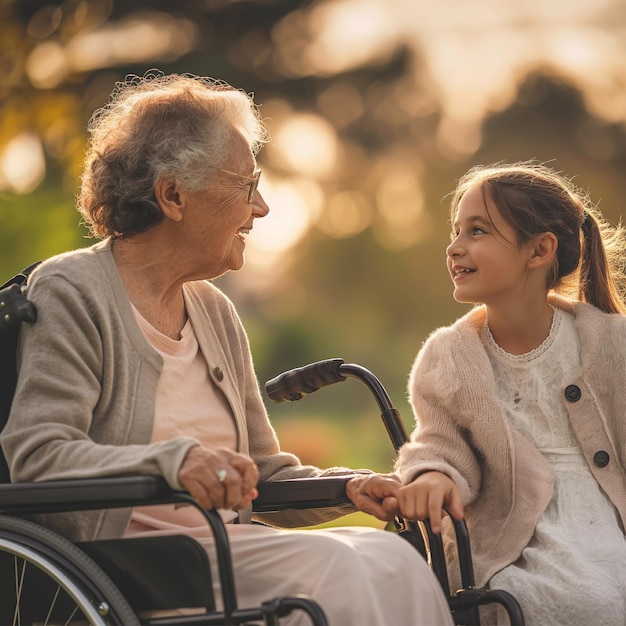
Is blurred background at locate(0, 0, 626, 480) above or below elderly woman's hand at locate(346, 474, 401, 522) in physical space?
above

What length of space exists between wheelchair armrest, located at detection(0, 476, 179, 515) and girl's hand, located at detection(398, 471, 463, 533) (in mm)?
570

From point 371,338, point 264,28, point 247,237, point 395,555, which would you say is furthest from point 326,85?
point 395,555

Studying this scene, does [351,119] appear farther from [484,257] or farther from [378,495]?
[378,495]

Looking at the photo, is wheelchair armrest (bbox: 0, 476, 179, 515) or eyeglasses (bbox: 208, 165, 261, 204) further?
eyeglasses (bbox: 208, 165, 261, 204)

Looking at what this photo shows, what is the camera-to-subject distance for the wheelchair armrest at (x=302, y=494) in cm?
235

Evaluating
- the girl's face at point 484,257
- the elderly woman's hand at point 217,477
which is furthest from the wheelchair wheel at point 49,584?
the girl's face at point 484,257

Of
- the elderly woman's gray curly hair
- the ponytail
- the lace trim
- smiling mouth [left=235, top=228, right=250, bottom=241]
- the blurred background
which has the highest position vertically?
the blurred background

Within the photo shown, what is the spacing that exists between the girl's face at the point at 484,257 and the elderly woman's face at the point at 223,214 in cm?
48

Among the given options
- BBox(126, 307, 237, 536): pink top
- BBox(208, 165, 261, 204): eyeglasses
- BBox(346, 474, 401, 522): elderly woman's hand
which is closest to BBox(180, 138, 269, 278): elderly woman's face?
BBox(208, 165, 261, 204): eyeglasses

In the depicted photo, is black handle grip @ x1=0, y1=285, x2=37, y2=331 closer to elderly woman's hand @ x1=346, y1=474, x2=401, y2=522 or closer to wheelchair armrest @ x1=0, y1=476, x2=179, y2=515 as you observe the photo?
wheelchair armrest @ x1=0, y1=476, x2=179, y2=515

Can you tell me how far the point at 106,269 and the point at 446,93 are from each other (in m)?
7.39

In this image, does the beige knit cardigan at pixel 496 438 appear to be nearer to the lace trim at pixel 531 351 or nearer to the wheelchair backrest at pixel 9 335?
the lace trim at pixel 531 351

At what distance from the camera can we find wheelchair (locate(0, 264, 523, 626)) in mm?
1797

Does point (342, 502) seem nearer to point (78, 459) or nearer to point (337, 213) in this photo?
point (78, 459)
